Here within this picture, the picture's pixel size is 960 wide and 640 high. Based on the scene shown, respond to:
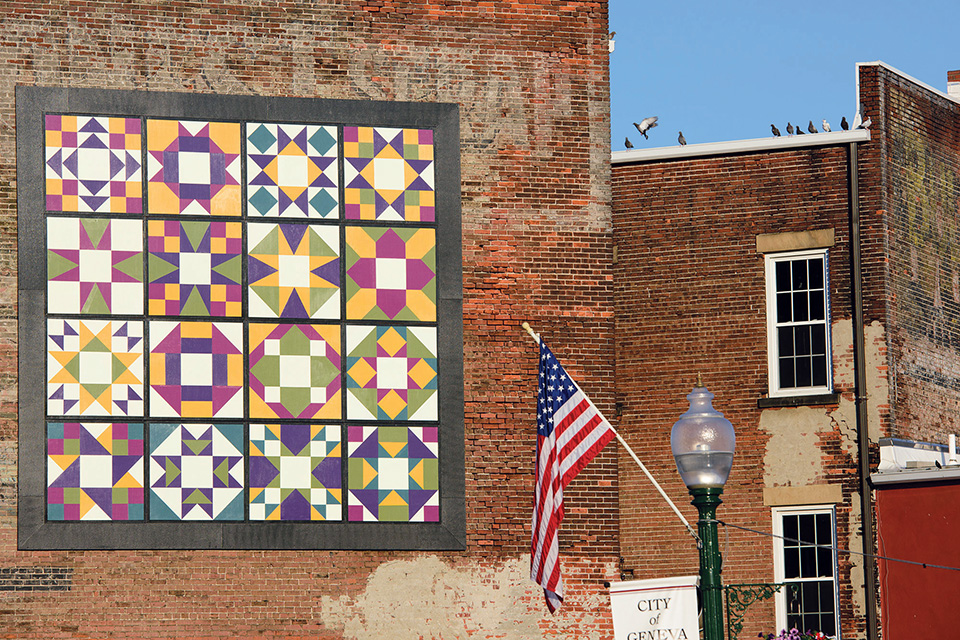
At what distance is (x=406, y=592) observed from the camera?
17.5 m

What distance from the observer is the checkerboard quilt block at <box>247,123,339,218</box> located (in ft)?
59.2

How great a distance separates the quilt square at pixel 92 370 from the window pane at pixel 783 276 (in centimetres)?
1040

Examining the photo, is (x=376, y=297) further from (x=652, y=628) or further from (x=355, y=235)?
(x=652, y=628)

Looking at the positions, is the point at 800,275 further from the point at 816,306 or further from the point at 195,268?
the point at 195,268

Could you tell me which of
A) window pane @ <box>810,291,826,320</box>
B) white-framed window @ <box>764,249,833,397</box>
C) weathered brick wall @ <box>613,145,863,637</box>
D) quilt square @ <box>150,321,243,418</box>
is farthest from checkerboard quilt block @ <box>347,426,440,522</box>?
window pane @ <box>810,291,826,320</box>

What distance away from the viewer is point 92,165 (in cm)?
1773

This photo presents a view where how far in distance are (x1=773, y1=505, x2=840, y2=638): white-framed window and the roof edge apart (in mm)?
5711

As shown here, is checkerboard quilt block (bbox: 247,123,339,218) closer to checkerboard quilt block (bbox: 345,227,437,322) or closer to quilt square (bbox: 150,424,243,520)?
checkerboard quilt block (bbox: 345,227,437,322)

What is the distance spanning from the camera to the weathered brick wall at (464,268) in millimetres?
17000

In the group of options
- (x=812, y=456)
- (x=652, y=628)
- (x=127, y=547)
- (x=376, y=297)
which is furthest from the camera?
(x=812, y=456)

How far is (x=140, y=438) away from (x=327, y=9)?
5972mm

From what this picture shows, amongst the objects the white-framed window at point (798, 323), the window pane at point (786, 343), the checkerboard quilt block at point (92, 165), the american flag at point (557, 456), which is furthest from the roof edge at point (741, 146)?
the checkerboard quilt block at point (92, 165)

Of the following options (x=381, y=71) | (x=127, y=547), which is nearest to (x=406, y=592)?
(x=127, y=547)

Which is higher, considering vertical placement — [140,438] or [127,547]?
[140,438]
